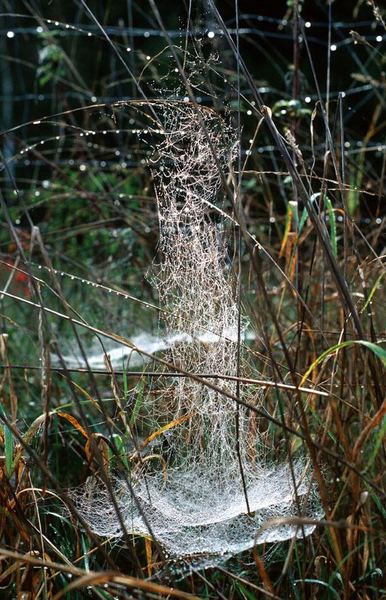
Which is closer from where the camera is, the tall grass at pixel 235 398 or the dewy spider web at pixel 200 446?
the tall grass at pixel 235 398

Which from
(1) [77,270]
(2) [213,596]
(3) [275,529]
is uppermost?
(1) [77,270]

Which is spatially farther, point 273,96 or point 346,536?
point 273,96

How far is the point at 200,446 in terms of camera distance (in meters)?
1.40

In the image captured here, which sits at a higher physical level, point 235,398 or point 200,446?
point 235,398

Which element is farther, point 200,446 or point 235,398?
point 200,446

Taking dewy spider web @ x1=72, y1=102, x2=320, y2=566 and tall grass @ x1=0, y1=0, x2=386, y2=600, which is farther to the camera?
dewy spider web @ x1=72, y1=102, x2=320, y2=566

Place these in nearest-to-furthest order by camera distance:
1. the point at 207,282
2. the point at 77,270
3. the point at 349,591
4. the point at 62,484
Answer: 1. the point at 349,591
2. the point at 207,282
3. the point at 62,484
4. the point at 77,270

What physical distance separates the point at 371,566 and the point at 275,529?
0.15m

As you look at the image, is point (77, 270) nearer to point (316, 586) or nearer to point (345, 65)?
point (316, 586)

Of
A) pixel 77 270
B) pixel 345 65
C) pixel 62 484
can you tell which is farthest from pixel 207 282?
pixel 345 65

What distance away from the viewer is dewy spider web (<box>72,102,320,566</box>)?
1281 millimetres

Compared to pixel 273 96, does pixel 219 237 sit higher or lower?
lower

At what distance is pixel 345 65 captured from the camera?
265 inches

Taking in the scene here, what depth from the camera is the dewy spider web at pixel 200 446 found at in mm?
1281
